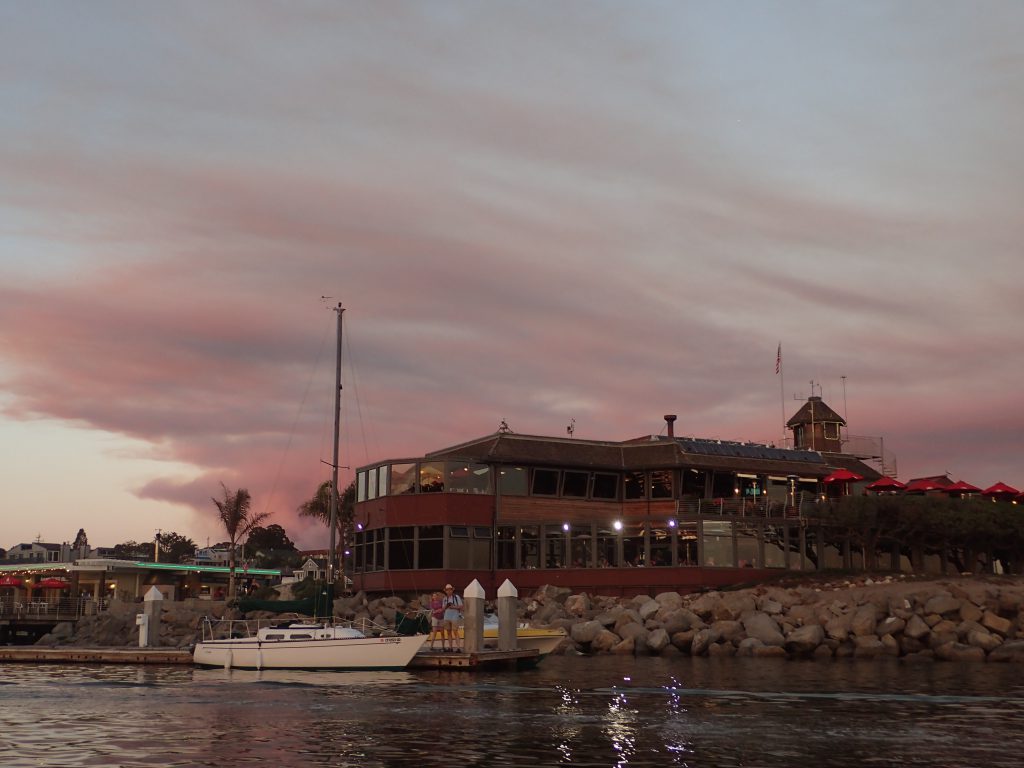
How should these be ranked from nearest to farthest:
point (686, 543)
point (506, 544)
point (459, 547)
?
point (686, 543) < point (459, 547) < point (506, 544)

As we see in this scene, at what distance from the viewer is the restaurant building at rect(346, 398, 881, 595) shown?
5703 cm

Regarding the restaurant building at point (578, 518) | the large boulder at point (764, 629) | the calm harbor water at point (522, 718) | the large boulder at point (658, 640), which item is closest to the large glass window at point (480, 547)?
the restaurant building at point (578, 518)

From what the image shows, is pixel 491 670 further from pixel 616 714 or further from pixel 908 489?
pixel 908 489

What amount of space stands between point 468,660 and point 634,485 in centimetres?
2837

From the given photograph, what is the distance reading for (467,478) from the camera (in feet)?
195

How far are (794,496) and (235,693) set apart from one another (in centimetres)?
4111

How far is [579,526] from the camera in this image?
59094 millimetres

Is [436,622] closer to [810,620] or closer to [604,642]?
[604,642]

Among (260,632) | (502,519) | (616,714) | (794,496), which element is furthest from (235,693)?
(794,496)

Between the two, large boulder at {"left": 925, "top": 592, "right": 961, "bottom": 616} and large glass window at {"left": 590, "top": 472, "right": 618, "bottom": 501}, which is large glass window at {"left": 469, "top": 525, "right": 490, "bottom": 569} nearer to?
large glass window at {"left": 590, "top": 472, "right": 618, "bottom": 501}

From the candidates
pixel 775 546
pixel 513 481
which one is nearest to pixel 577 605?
pixel 513 481

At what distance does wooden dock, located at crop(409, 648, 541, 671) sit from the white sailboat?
758mm

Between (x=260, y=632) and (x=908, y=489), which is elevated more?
(x=908, y=489)

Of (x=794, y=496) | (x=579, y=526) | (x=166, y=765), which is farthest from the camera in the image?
(x=794, y=496)
